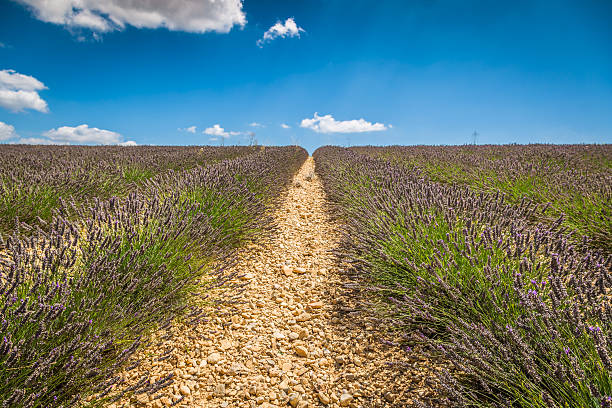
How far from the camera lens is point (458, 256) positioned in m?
2.17

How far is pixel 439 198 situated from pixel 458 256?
2.95 ft

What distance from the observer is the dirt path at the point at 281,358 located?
175cm

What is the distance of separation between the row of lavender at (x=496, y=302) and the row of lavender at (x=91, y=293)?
1.53 metres

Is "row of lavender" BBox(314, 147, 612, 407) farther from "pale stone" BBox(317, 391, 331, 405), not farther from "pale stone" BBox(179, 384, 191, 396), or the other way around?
"pale stone" BBox(179, 384, 191, 396)

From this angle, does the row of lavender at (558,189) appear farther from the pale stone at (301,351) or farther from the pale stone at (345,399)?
the pale stone at (301,351)

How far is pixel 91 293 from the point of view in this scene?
1.80 m

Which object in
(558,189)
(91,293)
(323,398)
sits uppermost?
(558,189)

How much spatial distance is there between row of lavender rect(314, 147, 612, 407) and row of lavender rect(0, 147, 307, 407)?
1.53 m

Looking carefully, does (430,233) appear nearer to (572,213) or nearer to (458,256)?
(458,256)

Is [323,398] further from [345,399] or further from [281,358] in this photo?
[281,358]

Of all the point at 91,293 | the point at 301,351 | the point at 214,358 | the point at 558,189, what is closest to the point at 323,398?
the point at 301,351

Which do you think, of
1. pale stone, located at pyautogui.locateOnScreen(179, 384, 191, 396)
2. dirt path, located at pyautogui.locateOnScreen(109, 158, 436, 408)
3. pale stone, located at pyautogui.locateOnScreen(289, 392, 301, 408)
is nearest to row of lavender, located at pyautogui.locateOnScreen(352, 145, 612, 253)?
dirt path, located at pyautogui.locateOnScreen(109, 158, 436, 408)

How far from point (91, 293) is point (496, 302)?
2338 millimetres

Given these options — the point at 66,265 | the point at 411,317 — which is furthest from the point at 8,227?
the point at 411,317
